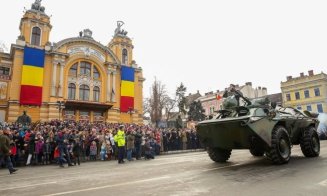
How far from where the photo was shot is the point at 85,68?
3400cm

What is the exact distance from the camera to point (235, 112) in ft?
29.6

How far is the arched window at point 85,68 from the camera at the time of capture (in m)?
33.7

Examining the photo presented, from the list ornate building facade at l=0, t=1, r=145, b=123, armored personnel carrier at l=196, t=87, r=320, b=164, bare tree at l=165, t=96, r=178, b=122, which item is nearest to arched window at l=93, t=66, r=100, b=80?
ornate building facade at l=0, t=1, r=145, b=123

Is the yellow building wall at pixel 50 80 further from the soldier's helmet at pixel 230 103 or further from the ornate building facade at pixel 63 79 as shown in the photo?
the soldier's helmet at pixel 230 103

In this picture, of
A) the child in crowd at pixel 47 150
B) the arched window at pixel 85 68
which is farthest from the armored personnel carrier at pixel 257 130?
the arched window at pixel 85 68

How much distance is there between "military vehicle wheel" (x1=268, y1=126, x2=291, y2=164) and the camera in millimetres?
7836

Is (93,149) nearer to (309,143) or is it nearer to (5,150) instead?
(5,150)

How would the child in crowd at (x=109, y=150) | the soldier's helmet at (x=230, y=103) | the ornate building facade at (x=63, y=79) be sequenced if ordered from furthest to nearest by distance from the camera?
the ornate building facade at (x=63, y=79)
the child in crowd at (x=109, y=150)
the soldier's helmet at (x=230, y=103)

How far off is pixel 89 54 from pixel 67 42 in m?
3.20

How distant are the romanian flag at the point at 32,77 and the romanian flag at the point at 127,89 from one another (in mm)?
10568

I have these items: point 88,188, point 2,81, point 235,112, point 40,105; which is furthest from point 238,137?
point 2,81

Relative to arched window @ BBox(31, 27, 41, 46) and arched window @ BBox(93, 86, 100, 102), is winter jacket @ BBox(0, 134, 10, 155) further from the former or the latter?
arched window @ BBox(31, 27, 41, 46)

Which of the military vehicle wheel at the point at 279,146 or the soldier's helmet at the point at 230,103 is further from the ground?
the soldier's helmet at the point at 230,103

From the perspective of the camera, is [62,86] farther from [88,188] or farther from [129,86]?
[88,188]
